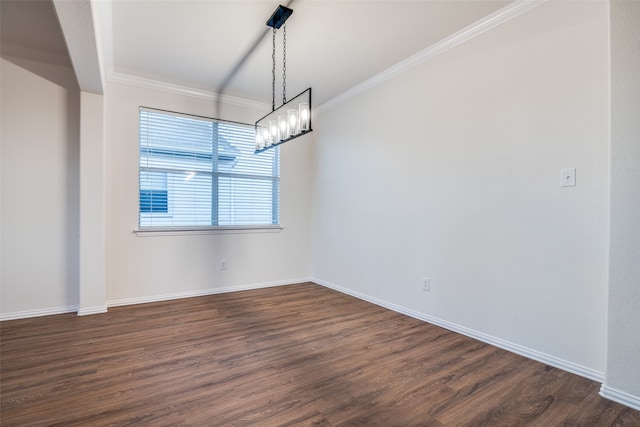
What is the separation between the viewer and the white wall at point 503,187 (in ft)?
6.75

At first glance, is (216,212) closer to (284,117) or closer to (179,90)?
(179,90)

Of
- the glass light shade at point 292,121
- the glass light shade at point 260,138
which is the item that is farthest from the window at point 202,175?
the glass light shade at point 292,121

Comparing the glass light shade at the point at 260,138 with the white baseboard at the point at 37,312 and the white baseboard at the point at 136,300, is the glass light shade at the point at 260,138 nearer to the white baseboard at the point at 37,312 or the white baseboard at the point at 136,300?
the white baseboard at the point at 136,300

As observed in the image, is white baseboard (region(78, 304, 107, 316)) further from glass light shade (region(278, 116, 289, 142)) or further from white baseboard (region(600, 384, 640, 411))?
white baseboard (region(600, 384, 640, 411))

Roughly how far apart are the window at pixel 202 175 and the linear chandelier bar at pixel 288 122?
4.64 ft

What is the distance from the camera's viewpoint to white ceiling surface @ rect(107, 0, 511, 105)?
2434 millimetres

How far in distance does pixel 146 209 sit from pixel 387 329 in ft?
10.2

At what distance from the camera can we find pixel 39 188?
3.16 metres

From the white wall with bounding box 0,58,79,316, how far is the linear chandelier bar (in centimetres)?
214

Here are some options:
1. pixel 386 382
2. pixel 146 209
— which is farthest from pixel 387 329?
pixel 146 209

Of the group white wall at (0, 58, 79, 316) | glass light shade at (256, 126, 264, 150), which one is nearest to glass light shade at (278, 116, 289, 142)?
glass light shade at (256, 126, 264, 150)

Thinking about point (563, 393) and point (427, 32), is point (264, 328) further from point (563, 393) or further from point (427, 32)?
point (427, 32)

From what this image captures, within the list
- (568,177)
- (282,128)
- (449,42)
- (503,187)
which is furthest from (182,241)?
(568,177)

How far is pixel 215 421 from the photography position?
5.28 ft
